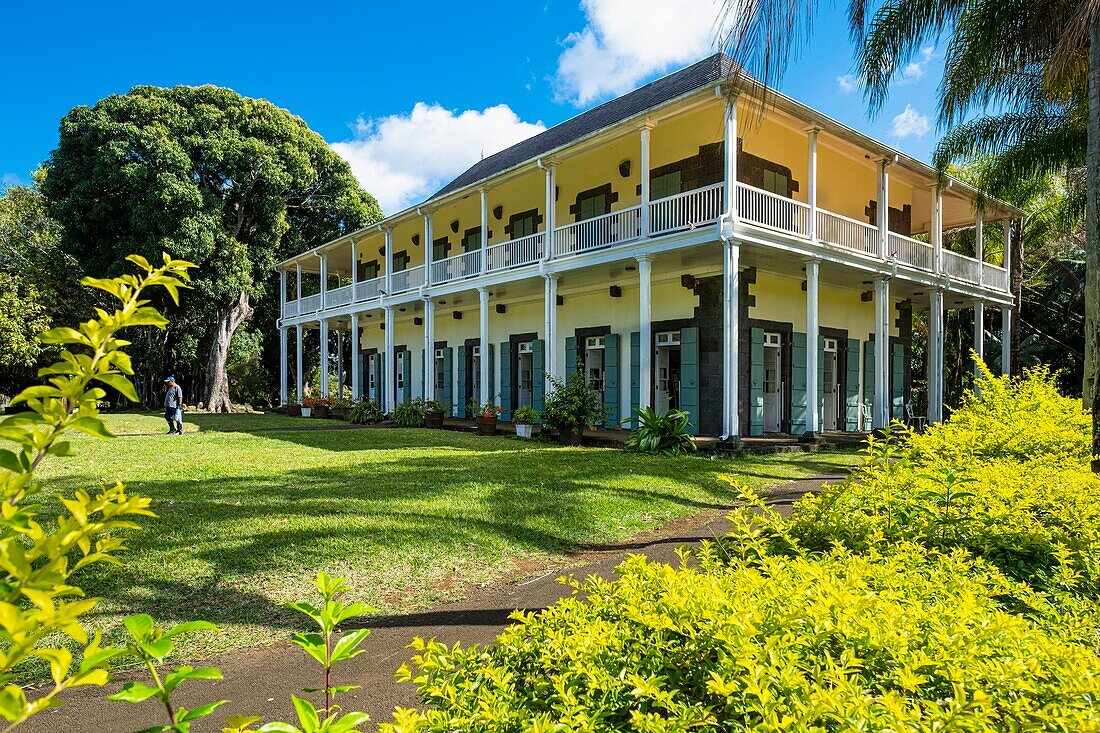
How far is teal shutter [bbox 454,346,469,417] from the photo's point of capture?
20656mm

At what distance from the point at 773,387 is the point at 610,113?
28.9 ft

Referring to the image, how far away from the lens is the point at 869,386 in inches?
676

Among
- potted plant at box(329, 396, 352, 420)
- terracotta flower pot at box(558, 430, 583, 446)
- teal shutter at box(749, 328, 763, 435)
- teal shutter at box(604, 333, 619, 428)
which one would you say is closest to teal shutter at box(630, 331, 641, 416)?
teal shutter at box(604, 333, 619, 428)

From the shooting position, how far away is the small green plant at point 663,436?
11.6 meters

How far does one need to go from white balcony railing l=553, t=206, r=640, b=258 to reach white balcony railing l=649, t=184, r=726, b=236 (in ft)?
1.68

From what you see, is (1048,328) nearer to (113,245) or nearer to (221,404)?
(221,404)

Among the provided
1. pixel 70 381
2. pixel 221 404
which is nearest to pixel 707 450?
pixel 70 381

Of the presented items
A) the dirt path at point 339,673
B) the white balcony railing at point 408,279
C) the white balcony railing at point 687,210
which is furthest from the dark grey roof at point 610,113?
the dirt path at point 339,673

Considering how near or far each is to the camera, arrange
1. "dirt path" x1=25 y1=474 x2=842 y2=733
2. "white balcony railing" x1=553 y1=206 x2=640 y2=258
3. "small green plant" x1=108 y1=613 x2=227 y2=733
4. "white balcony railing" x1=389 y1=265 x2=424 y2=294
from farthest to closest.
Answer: "white balcony railing" x1=389 y1=265 x2=424 y2=294 < "white balcony railing" x1=553 y1=206 x2=640 y2=258 < "dirt path" x1=25 y1=474 x2=842 y2=733 < "small green plant" x1=108 y1=613 x2=227 y2=733

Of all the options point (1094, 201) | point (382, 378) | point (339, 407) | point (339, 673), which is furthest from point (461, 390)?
point (339, 673)

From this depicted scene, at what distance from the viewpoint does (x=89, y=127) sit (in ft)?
74.5

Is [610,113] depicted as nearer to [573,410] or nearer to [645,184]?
[645,184]

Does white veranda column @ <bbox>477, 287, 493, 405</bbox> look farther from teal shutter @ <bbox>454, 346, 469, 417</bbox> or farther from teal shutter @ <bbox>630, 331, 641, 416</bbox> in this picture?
teal shutter @ <bbox>454, 346, 469, 417</bbox>

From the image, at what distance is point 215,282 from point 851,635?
2639cm
